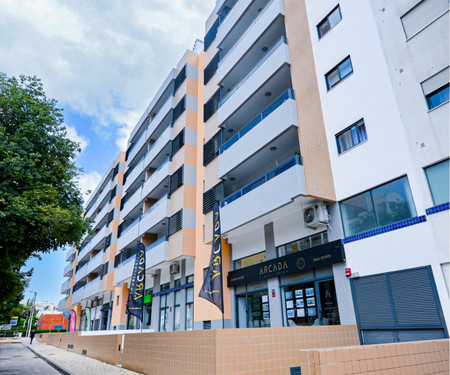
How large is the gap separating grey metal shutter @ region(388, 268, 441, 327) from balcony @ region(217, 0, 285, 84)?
13.5 metres

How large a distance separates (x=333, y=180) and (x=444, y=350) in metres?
7.28

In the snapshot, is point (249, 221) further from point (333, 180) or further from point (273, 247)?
point (333, 180)

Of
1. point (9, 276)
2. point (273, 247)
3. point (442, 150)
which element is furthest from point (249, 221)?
point (9, 276)

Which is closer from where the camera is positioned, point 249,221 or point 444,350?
point 444,350

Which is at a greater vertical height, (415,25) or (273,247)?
(415,25)

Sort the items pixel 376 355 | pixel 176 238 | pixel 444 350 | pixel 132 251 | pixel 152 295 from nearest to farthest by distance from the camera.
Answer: pixel 376 355 → pixel 444 350 → pixel 176 238 → pixel 152 295 → pixel 132 251

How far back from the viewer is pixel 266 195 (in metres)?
14.1

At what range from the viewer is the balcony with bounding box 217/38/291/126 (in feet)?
51.1

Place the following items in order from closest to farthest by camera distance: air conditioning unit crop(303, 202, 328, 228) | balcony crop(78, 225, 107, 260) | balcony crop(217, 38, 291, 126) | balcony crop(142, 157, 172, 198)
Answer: air conditioning unit crop(303, 202, 328, 228) → balcony crop(217, 38, 291, 126) → balcony crop(142, 157, 172, 198) → balcony crop(78, 225, 107, 260)

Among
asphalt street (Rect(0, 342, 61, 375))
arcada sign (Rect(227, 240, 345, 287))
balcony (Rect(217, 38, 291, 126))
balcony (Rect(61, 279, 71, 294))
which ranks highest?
balcony (Rect(217, 38, 291, 126))

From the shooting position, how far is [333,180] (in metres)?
13.0

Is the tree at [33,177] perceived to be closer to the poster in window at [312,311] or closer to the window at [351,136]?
the poster in window at [312,311]

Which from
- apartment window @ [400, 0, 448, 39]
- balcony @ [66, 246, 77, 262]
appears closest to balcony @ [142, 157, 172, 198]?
apartment window @ [400, 0, 448, 39]

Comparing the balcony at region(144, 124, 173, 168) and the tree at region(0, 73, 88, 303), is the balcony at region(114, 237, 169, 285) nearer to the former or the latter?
the balcony at region(144, 124, 173, 168)
